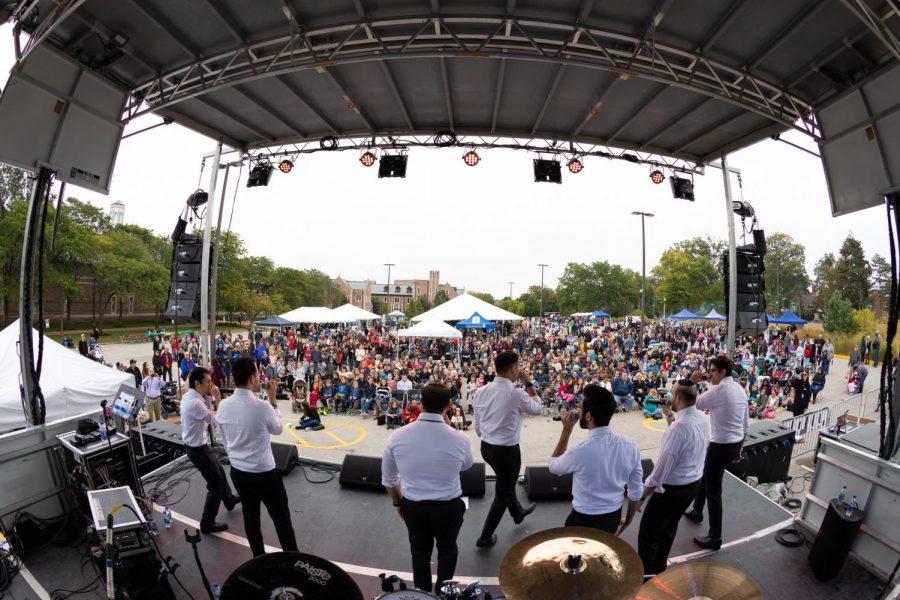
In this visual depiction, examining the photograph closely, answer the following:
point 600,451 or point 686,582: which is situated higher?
point 600,451

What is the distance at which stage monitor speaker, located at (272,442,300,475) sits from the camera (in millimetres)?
5285

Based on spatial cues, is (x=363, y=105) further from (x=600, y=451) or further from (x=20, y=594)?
(x=20, y=594)

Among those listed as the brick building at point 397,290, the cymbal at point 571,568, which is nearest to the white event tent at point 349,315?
the cymbal at point 571,568

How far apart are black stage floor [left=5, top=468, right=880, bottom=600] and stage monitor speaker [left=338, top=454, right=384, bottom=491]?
104 millimetres

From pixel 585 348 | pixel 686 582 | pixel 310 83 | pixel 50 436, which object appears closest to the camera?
pixel 686 582

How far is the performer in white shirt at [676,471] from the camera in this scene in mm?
3086

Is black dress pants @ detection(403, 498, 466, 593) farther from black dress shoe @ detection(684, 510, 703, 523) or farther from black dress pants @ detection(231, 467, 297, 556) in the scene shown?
black dress shoe @ detection(684, 510, 703, 523)

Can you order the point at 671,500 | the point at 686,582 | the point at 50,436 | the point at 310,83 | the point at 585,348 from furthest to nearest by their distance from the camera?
1. the point at 585,348
2. the point at 310,83
3. the point at 50,436
4. the point at 671,500
5. the point at 686,582

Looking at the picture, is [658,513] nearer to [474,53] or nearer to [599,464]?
[599,464]

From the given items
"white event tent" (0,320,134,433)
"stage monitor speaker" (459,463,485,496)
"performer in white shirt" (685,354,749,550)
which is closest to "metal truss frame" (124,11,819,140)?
"performer in white shirt" (685,354,749,550)

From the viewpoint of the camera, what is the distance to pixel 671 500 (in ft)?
10.2

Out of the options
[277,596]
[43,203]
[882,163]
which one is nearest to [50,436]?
[43,203]

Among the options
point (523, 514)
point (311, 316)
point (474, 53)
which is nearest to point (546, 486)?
point (523, 514)

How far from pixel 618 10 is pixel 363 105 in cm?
375
